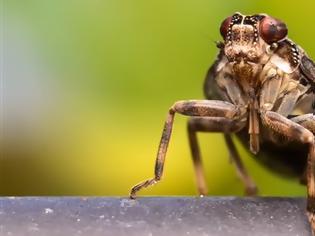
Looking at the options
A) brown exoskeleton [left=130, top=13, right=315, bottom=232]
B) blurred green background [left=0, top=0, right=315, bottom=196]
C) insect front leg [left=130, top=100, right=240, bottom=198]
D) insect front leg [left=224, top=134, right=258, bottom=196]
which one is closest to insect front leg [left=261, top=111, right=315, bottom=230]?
brown exoskeleton [left=130, top=13, right=315, bottom=232]

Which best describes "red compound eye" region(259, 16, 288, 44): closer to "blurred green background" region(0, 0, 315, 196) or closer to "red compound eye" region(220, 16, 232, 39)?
"red compound eye" region(220, 16, 232, 39)

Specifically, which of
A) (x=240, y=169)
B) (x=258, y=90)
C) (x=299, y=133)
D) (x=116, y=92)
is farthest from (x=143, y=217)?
(x=116, y=92)

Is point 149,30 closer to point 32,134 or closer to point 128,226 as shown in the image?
point 32,134

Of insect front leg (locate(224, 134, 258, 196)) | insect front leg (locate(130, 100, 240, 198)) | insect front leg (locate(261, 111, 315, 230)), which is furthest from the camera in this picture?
insect front leg (locate(224, 134, 258, 196))

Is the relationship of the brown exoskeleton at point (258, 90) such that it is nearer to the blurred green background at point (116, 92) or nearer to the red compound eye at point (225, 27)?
the red compound eye at point (225, 27)

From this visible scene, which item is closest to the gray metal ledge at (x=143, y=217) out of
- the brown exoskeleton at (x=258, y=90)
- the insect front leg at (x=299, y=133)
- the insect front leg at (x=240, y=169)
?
the insect front leg at (x=299, y=133)

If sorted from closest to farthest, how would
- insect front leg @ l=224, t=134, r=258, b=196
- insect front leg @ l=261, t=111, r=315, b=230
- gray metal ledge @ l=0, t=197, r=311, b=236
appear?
gray metal ledge @ l=0, t=197, r=311, b=236 < insect front leg @ l=261, t=111, r=315, b=230 < insect front leg @ l=224, t=134, r=258, b=196

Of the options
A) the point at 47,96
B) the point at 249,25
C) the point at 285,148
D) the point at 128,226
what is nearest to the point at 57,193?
the point at 47,96

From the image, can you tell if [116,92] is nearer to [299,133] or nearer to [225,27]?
[225,27]
